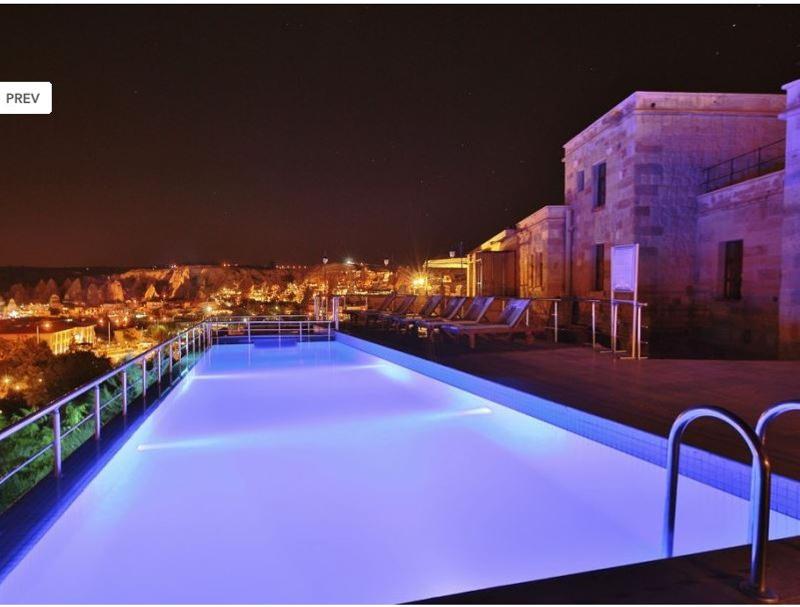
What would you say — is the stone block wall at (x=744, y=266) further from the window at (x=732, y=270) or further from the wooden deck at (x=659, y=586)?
the wooden deck at (x=659, y=586)

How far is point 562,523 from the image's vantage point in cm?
369

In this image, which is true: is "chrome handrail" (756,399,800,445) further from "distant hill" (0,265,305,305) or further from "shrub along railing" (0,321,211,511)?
"distant hill" (0,265,305,305)

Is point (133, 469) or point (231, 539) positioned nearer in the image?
point (231, 539)

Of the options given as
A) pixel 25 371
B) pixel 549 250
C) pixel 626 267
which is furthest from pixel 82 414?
pixel 25 371

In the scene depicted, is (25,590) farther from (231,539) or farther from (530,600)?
(530,600)

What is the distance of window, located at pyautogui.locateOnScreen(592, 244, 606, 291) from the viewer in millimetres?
13414

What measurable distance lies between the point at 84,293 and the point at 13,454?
92.3 meters

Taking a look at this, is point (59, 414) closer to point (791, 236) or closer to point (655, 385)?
point (655, 385)

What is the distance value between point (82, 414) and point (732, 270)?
40.5 feet

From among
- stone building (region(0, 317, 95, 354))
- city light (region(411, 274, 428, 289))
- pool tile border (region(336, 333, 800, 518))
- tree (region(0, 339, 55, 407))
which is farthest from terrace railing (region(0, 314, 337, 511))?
stone building (region(0, 317, 95, 354))

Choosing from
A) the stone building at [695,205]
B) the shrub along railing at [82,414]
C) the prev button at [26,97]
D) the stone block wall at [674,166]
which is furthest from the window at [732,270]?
the prev button at [26,97]

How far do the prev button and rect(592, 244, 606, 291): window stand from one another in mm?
11146

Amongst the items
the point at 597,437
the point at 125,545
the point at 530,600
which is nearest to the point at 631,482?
the point at 597,437

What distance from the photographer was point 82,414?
9930 mm
